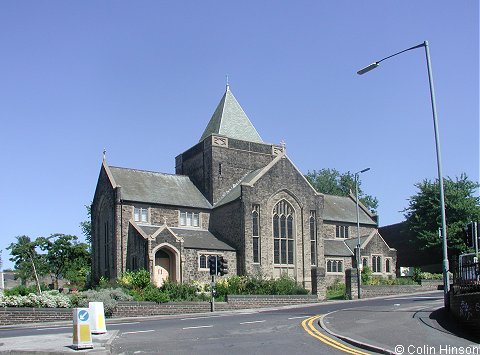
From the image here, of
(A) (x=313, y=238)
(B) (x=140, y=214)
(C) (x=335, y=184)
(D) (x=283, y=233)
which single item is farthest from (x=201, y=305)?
(C) (x=335, y=184)

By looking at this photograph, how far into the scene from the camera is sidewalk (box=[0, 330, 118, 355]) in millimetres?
14789

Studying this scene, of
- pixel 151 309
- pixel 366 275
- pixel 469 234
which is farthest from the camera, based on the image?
pixel 366 275

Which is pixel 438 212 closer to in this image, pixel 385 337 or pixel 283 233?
pixel 283 233

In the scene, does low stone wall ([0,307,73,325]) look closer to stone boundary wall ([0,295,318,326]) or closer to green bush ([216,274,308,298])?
stone boundary wall ([0,295,318,326])

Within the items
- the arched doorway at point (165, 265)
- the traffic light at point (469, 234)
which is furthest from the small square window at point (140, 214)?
the traffic light at point (469, 234)

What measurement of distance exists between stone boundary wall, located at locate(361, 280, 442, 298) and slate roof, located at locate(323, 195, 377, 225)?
42.9 feet

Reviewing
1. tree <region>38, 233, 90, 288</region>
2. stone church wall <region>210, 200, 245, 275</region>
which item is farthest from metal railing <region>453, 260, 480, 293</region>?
tree <region>38, 233, 90, 288</region>

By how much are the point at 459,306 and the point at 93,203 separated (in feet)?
134

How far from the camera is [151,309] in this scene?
102ft

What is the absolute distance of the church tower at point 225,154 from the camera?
173 feet

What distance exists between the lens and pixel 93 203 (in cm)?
5378

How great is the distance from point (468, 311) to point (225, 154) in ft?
124

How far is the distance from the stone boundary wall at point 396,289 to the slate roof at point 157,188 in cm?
1649

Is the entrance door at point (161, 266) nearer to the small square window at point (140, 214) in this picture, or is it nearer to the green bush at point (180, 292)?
the small square window at point (140, 214)
